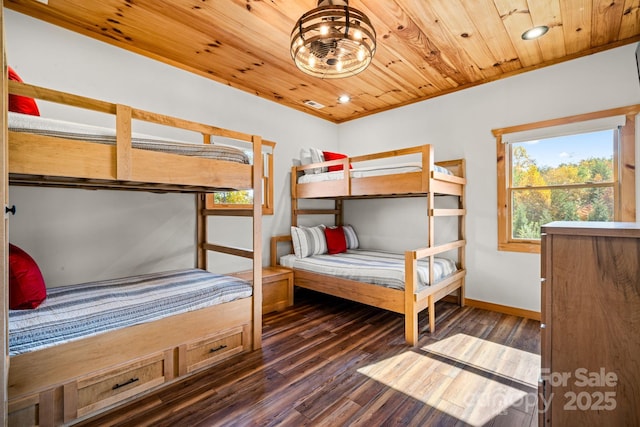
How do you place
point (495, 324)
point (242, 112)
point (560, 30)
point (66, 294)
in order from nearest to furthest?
1. point (66, 294)
2. point (560, 30)
3. point (495, 324)
4. point (242, 112)

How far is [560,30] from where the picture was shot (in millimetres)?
2164

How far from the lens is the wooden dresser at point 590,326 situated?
0.95 metres

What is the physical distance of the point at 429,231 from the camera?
2523 millimetres

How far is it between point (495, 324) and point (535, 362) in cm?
68

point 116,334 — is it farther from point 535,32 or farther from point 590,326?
point 535,32

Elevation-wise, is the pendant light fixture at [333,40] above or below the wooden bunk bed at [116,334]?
above

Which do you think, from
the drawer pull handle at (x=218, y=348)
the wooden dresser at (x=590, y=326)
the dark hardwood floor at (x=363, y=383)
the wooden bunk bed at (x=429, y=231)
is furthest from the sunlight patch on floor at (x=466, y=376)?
the drawer pull handle at (x=218, y=348)

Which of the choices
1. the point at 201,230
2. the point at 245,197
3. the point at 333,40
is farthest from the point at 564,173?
the point at 201,230

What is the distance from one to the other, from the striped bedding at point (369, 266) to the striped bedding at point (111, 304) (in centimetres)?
100

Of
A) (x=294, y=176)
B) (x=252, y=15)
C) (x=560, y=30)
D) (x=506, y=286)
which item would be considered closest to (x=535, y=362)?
(x=506, y=286)

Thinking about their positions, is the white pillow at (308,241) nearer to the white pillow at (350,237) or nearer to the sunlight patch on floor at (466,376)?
the white pillow at (350,237)

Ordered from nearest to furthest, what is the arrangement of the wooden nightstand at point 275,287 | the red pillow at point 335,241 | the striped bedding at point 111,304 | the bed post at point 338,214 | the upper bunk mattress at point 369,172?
the striped bedding at point 111,304 → the upper bunk mattress at point 369,172 → the wooden nightstand at point 275,287 → the red pillow at point 335,241 → the bed post at point 338,214

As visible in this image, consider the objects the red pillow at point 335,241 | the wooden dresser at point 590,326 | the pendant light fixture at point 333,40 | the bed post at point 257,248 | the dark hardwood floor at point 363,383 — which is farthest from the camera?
the red pillow at point 335,241

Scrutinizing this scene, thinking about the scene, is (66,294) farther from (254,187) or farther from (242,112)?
(242,112)
